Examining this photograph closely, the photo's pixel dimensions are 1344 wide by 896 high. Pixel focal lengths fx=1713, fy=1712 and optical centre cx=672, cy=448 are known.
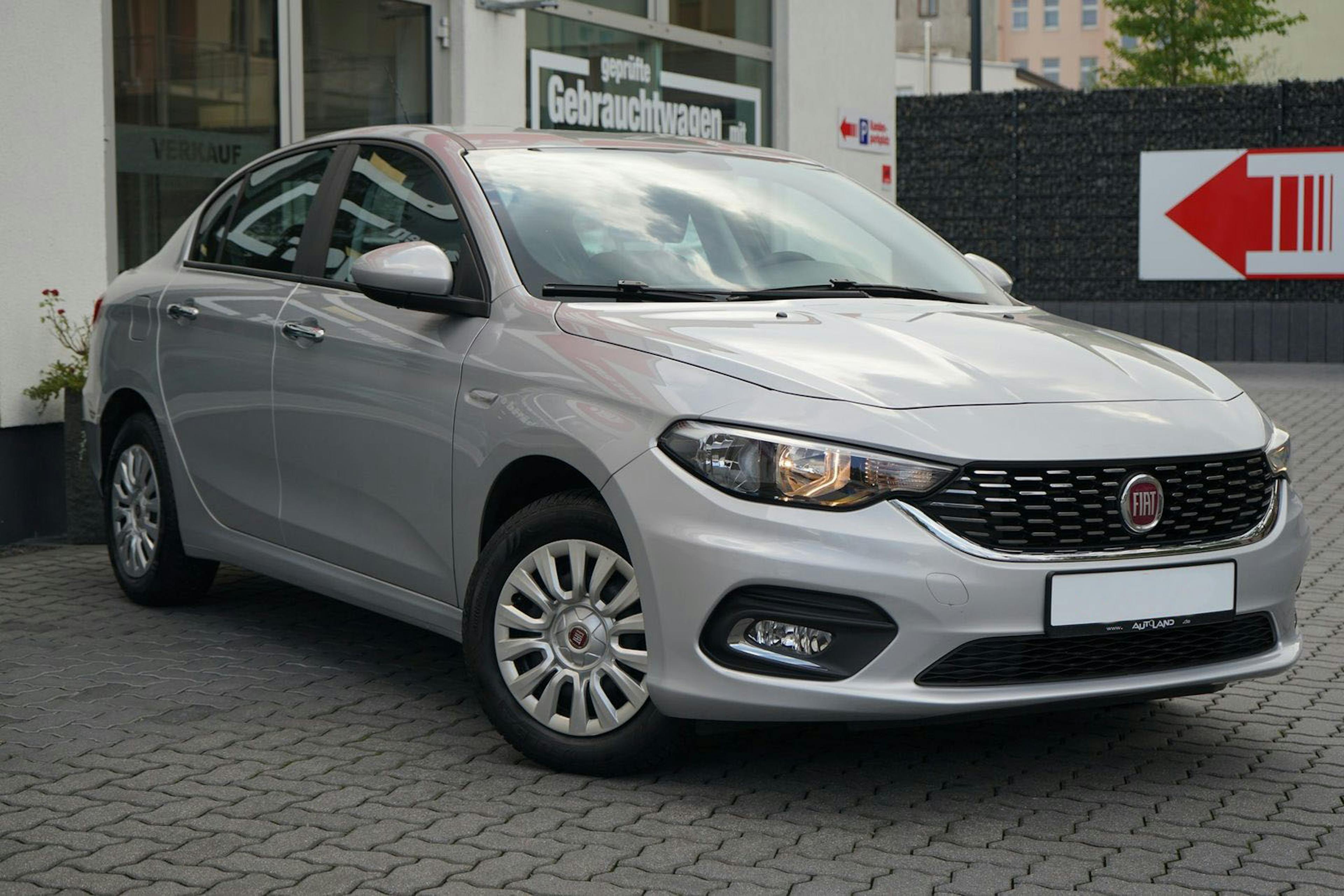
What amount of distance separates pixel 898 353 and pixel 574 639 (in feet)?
3.46

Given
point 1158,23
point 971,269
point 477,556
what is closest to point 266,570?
point 477,556

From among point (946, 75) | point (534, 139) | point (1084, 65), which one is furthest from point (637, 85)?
point (1084, 65)

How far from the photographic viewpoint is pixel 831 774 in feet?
14.2

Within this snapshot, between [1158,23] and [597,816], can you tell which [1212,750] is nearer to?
[597,816]

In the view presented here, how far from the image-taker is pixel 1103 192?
728 inches

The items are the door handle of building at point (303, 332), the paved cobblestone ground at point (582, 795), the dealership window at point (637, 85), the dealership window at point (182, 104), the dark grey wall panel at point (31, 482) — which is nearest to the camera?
the paved cobblestone ground at point (582, 795)

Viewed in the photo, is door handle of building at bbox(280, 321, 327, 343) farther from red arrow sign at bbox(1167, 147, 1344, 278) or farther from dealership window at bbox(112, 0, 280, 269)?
red arrow sign at bbox(1167, 147, 1344, 278)

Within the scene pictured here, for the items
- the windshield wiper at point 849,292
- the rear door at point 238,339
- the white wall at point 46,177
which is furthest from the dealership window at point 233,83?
the windshield wiper at point 849,292

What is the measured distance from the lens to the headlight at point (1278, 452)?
4.27 meters

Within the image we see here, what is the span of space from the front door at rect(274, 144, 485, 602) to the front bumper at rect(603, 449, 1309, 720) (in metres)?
0.85

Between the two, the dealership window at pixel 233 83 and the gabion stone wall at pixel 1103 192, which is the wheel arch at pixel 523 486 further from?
the gabion stone wall at pixel 1103 192

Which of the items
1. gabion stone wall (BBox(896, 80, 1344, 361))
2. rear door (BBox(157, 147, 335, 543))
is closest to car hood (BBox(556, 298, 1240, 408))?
rear door (BBox(157, 147, 335, 543))

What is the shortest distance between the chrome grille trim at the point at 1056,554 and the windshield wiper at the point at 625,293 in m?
1.07

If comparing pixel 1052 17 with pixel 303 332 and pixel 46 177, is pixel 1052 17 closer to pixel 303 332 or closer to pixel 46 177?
pixel 46 177
